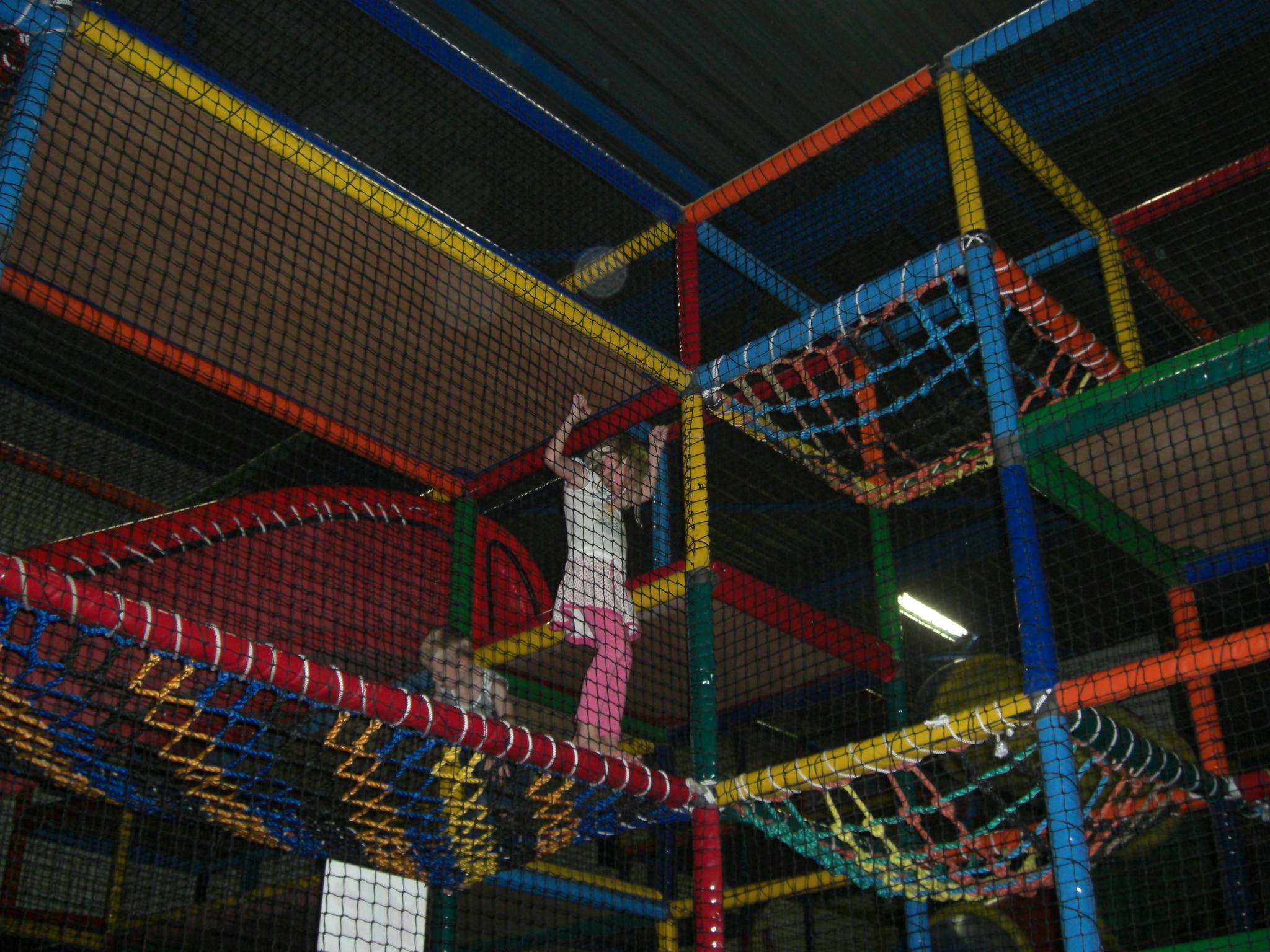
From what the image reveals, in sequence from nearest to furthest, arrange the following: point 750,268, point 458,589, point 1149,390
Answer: point 1149,390
point 458,589
point 750,268

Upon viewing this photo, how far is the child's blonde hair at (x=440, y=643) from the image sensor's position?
4.03m

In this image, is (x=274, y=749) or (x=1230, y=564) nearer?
(x=274, y=749)

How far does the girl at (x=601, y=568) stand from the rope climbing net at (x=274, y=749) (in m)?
0.41

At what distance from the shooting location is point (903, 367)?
4.50 meters

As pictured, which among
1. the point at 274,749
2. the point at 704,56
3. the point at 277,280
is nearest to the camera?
the point at 274,749

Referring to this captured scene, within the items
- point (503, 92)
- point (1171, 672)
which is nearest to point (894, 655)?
point (1171, 672)

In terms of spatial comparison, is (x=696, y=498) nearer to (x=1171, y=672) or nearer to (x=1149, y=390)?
(x=1149, y=390)

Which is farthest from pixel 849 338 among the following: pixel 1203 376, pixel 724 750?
pixel 724 750

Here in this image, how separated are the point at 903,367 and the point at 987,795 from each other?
5.45ft

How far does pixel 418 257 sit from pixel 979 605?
6.61 metres

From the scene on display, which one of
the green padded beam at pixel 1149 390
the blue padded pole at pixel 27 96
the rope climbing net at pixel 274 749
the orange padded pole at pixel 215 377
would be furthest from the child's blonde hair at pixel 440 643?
the green padded beam at pixel 1149 390

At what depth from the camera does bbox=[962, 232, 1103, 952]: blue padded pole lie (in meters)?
2.75

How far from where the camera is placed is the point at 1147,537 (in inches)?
179

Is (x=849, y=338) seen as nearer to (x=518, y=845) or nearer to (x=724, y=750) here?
(x=518, y=845)
